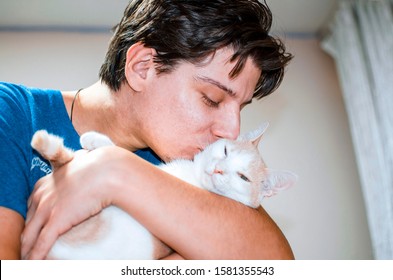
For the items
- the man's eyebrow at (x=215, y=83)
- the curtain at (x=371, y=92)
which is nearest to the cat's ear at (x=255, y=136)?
the man's eyebrow at (x=215, y=83)

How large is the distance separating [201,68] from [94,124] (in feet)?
0.98

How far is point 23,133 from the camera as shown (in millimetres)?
800

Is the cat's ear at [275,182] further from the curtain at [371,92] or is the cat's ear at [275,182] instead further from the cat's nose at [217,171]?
the curtain at [371,92]

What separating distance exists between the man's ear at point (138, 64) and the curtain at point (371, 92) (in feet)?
4.35

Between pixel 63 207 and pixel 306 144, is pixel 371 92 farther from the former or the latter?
pixel 63 207

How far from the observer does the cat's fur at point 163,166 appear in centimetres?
75

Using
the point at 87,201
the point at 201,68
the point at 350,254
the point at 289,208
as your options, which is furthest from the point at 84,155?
the point at 350,254

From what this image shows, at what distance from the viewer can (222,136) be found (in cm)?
101

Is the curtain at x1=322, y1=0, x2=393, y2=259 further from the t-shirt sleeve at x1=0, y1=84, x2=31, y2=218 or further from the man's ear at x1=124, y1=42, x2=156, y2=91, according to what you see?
the t-shirt sleeve at x1=0, y1=84, x2=31, y2=218

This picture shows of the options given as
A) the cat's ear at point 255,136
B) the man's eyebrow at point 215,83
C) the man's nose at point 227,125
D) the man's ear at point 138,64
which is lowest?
the man's nose at point 227,125

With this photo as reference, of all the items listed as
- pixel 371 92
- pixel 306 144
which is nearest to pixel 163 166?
pixel 306 144

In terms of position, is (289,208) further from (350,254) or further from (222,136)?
(222,136)

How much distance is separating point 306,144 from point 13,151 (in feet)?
4.17

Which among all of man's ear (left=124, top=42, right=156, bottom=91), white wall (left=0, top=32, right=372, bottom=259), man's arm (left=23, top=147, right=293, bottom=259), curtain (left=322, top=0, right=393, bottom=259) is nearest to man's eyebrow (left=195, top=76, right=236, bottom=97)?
man's ear (left=124, top=42, right=156, bottom=91)
